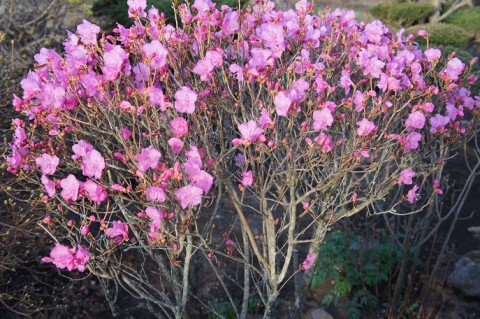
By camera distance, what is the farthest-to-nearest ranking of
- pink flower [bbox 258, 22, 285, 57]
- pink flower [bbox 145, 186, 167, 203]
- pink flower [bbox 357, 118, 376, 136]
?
pink flower [bbox 258, 22, 285, 57] < pink flower [bbox 357, 118, 376, 136] < pink flower [bbox 145, 186, 167, 203]

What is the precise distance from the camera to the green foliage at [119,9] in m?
6.38

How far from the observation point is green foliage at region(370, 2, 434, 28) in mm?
14461

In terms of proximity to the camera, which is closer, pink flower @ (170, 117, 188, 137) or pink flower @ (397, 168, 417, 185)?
pink flower @ (170, 117, 188, 137)

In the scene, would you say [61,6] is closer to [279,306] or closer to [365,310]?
[279,306]

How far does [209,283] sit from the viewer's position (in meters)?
4.19

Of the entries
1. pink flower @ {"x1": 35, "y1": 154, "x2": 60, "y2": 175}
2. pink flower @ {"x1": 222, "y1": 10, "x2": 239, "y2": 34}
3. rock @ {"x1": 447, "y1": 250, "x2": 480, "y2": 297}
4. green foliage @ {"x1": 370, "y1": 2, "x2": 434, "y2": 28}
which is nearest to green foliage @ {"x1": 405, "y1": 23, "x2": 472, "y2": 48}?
green foliage @ {"x1": 370, "y1": 2, "x2": 434, "y2": 28}

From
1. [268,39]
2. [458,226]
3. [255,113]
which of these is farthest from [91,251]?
[458,226]

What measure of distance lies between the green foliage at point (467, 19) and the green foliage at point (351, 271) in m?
12.1

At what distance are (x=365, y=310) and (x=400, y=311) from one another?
0.41 metres

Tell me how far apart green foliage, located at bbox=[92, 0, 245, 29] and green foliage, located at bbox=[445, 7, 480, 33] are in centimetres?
1006

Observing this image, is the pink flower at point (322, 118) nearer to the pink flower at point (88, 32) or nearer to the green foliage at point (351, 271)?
the pink flower at point (88, 32)

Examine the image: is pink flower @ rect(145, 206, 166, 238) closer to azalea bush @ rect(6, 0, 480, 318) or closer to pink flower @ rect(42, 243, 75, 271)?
azalea bush @ rect(6, 0, 480, 318)

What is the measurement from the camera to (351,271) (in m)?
4.04

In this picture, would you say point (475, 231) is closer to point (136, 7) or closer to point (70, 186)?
point (136, 7)
